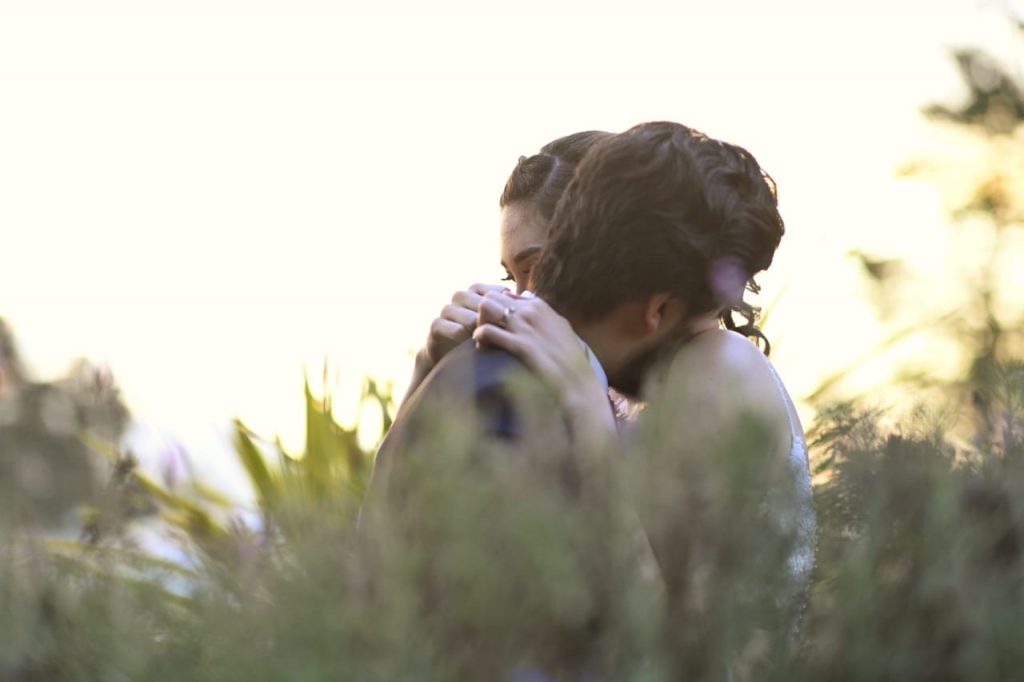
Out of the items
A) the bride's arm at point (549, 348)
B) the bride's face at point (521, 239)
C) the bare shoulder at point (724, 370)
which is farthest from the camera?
the bride's face at point (521, 239)

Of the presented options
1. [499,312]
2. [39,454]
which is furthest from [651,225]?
[39,454]

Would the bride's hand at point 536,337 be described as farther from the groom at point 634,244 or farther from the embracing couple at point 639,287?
the groom at point 634,244

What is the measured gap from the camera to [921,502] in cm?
181

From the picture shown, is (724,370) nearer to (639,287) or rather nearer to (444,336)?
(639,287)

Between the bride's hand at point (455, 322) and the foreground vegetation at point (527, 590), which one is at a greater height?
the bride's hand at point (455, 322)

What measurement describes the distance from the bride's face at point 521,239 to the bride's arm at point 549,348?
3.73ft

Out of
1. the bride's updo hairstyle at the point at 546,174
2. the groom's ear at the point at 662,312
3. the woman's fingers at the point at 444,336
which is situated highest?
the bride's updo hairstyle at the point at 546,174

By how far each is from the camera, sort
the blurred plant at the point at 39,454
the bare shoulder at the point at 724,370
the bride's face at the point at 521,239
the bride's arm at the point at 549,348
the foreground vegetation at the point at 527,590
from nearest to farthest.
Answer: the foreground vegetation at the point at 527,590, the blurred plant at the point at 39,454, the bride's arm at the point at 549,348, the bare shoulder at the point at 724,370, the bride's face at the point at 521,239

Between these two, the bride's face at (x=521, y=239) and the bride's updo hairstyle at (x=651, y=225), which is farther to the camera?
the bride's face at (x=521, y=239)

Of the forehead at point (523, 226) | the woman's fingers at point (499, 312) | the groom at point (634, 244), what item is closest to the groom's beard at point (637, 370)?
the groom at point (634, 244)

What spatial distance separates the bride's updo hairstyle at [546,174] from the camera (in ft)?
13.6

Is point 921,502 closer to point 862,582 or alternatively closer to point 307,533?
point 862,582

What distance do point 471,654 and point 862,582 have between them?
464 mm

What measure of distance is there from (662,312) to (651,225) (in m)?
0.23
